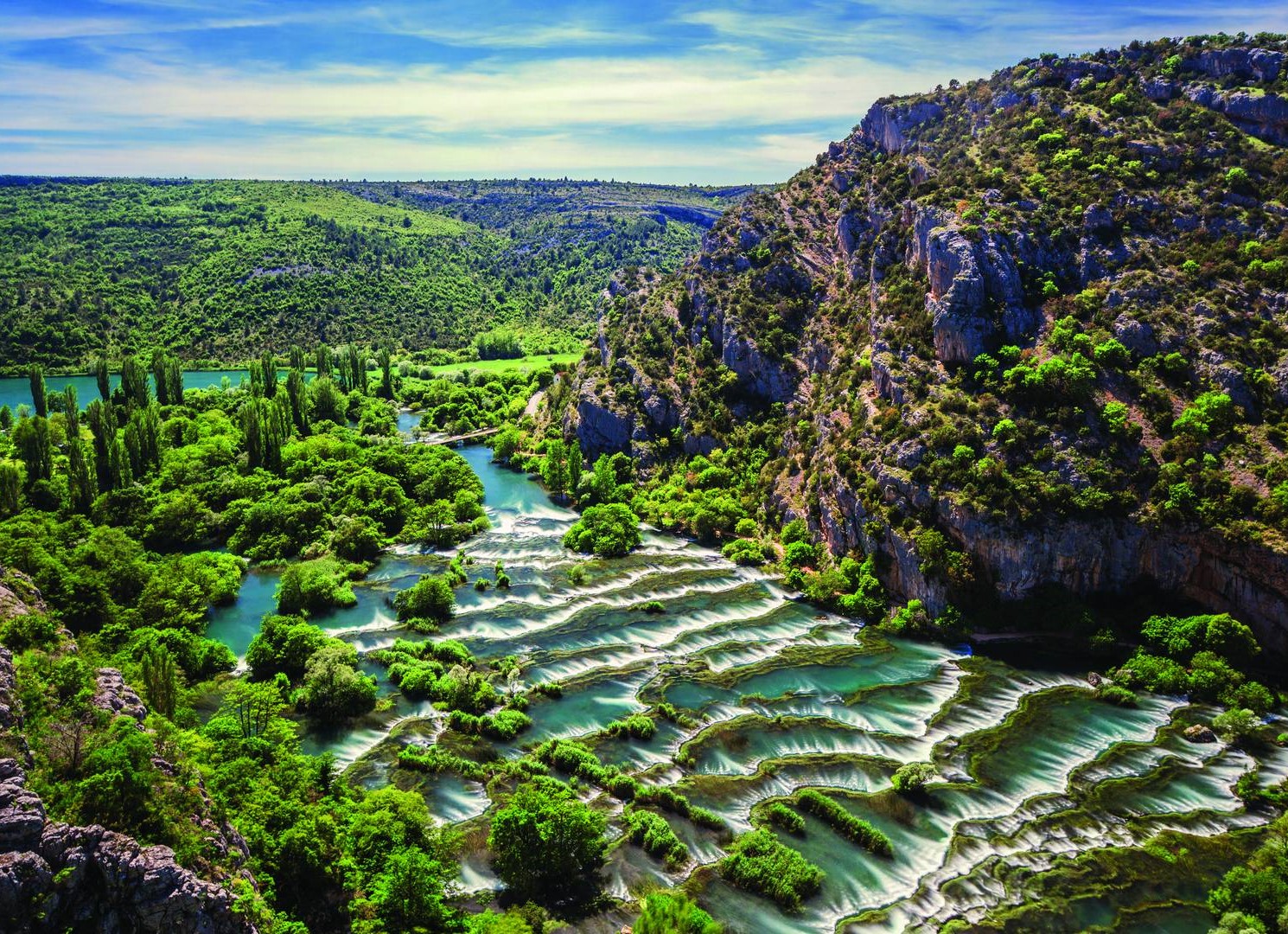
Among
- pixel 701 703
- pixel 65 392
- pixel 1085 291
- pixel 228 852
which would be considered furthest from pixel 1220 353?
→ pixel 65 392

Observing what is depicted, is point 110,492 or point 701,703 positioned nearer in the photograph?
point 701,703

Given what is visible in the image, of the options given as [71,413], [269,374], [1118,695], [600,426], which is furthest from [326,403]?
[1118,695]

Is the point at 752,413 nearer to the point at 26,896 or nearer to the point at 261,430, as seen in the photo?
the point at 261,430

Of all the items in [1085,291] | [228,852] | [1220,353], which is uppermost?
[1085,291]

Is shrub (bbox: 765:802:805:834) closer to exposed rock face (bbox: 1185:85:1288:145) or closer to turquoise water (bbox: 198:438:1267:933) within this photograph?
turquoise water (bbox: 198:438:1267:933)

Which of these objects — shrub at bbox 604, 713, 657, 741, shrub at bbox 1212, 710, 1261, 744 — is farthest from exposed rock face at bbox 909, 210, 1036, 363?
shrub at bbox 604, 713, 657, 741

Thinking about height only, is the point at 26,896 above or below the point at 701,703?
above
